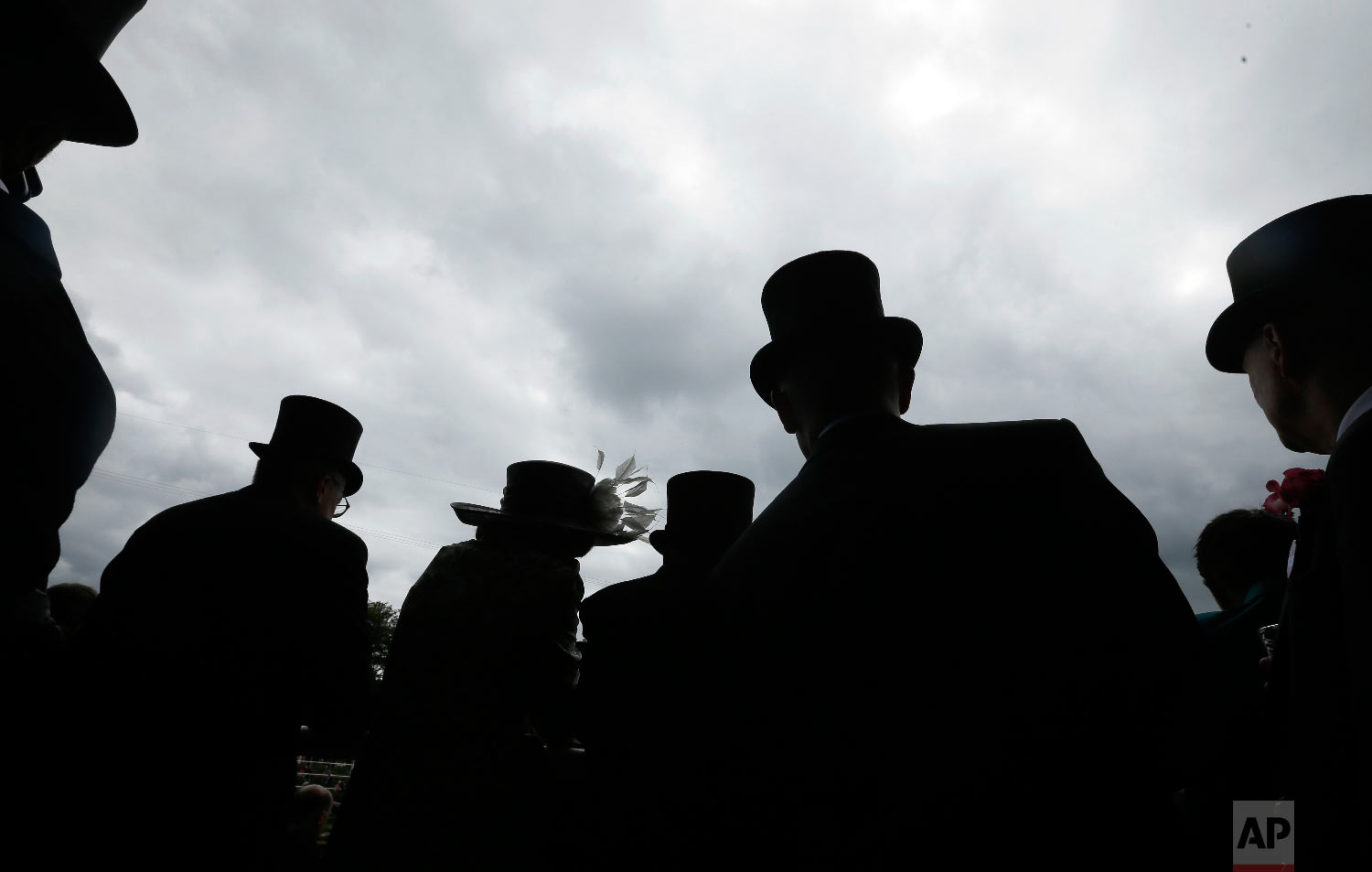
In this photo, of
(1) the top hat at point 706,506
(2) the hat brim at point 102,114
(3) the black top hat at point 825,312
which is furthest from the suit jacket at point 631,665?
(2) the hat brim at point 102,114

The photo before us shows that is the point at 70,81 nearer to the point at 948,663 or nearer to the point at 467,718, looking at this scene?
the point at 948,663

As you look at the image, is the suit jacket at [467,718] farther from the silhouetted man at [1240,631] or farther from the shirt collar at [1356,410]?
the shirt collar at [1356,410]

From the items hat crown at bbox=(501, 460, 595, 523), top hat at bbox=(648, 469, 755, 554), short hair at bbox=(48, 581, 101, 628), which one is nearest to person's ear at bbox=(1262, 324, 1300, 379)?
top hat at bbox=(648, 469, 755, 554)

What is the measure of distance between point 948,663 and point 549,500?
11.3 feet

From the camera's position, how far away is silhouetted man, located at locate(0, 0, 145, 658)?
4.67ft

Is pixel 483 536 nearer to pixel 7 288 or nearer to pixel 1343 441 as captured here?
pixel 7 288

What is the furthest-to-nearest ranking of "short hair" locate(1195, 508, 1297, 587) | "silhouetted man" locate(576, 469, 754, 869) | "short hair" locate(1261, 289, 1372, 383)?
"short hair" locate(1195, 508, 1297, 587) → "silhouetted man" locate(576, 469, 754, 869) → "short hair" locate(1261, 289, 1372, 383)

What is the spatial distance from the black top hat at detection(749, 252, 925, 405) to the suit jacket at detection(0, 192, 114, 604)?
5.34 ft

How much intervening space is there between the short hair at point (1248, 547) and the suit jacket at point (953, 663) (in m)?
2.33

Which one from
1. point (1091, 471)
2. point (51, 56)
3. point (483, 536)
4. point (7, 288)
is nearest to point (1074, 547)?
point (1091, 471)

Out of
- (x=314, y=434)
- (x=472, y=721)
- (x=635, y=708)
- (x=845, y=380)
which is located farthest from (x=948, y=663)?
(x=314, y=434)

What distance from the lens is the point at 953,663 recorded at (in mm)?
1369

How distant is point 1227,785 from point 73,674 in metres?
3.60

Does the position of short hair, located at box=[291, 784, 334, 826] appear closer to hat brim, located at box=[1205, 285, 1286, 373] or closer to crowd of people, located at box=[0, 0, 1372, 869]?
crowd of people, located at box=[0, 0, 1372, 869]
